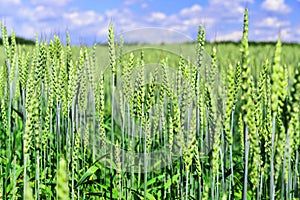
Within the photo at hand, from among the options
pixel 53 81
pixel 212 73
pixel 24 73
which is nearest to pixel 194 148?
pixel 212 73

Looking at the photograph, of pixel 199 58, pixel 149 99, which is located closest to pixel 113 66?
pixel 149 99

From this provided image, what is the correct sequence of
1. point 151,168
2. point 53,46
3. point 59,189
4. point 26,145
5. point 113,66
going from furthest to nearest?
point 151,168, point 53,46, point 113,66, point 26,145, point 59,189

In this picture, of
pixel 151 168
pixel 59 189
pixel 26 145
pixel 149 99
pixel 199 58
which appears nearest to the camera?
pixel 59 189

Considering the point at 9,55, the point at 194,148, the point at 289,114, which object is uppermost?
the point at 9,55

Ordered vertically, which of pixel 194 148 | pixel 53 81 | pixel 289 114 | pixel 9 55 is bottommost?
pixel 194 148

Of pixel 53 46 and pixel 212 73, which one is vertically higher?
pixel 53 46

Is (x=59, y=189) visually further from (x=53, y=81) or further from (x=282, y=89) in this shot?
(x=53, y=81)

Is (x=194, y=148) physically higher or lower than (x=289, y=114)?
lower

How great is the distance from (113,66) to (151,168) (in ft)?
4.20

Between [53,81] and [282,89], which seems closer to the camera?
[282,89]

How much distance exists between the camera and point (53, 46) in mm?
2189

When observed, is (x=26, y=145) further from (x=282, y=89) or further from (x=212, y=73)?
(x=212, y=73)

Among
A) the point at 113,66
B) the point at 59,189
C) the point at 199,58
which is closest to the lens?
the point at 59,189

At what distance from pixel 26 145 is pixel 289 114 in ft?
2.13
